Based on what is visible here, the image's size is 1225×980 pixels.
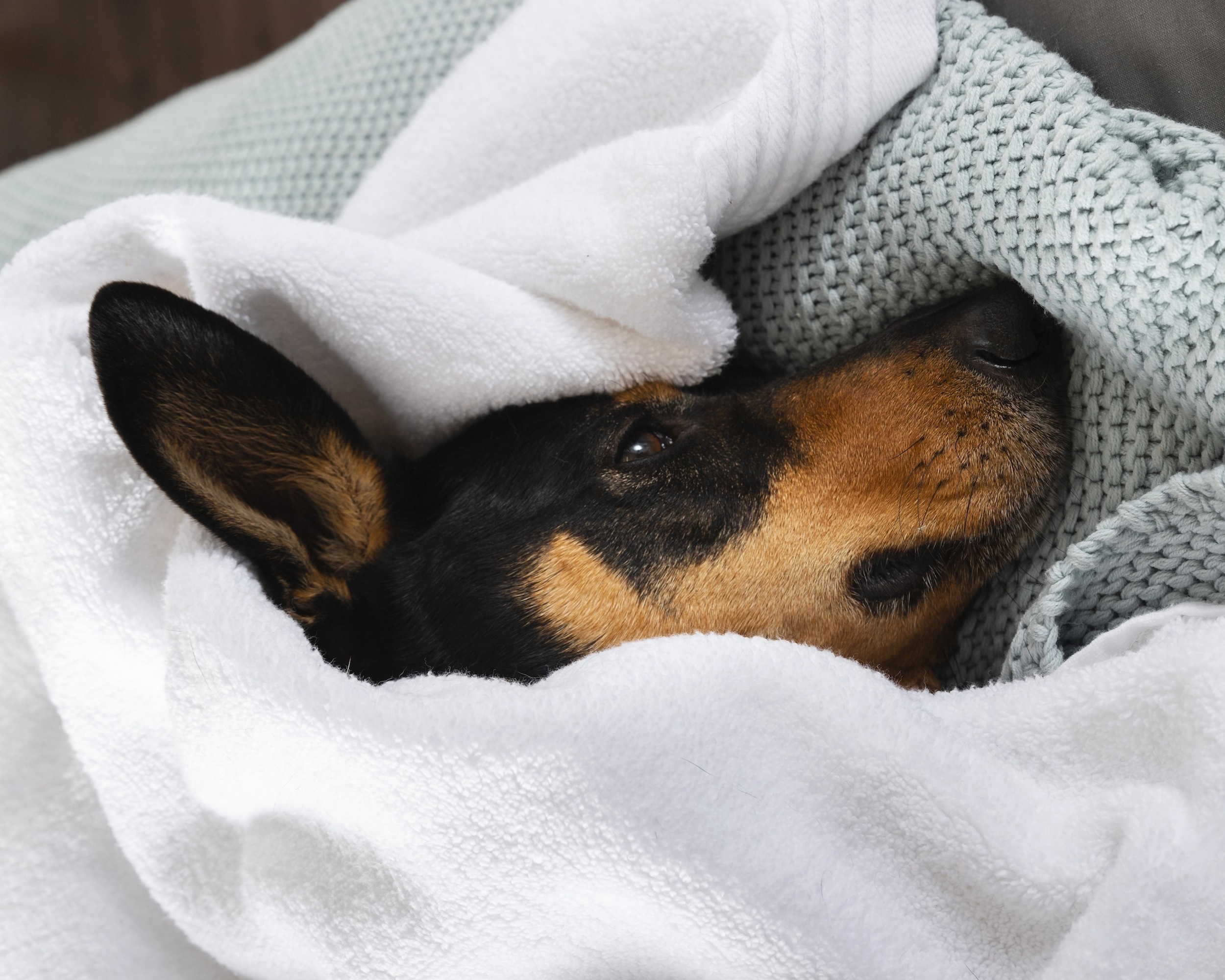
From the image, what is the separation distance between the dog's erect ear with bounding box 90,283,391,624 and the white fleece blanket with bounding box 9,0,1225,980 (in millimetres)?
65

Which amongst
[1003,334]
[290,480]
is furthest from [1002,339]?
[290,480]

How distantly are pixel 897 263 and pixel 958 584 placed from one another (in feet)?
1.10

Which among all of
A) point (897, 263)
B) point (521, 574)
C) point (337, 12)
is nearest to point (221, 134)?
point (337, 12)

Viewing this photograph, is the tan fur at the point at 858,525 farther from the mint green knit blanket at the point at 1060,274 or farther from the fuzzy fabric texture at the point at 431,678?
the fuzzy fabric texture at the point at 431,678

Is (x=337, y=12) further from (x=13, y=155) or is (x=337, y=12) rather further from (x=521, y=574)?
(x=13, y=155)

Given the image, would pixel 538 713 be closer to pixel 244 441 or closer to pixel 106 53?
pixel 244 441

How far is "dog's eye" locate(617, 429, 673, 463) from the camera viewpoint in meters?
1.09

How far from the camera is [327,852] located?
0.83 meters

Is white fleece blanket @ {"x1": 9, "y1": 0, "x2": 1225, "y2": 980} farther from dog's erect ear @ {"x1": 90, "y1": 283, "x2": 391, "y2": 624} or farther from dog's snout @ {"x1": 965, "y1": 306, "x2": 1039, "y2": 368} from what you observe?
dog's snout @ {"x1": 965, "y1": 306, "x2": 1039, "y2": 368}

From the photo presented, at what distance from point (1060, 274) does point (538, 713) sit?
55 cm

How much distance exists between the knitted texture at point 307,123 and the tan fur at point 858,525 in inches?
31.2

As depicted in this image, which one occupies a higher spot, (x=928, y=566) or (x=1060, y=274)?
(x=1060, y=274)

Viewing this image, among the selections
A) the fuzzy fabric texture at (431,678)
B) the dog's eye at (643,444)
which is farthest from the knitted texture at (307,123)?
the dog's eye at (643,444)

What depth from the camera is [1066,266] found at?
82 centimetres
